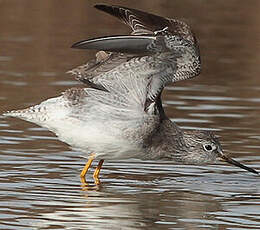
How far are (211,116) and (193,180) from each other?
328cm

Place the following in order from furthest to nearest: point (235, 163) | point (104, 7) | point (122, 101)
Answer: point (235, 163)
point (122, 101)
point (104, 7)

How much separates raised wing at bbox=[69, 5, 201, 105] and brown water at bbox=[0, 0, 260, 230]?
1.11 metres

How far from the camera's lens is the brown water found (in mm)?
10859

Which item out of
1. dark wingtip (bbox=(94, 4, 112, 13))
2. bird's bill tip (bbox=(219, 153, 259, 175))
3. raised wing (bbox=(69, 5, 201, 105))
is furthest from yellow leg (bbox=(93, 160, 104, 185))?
dark wingtip (bbox=(94, 4, 112, 13))

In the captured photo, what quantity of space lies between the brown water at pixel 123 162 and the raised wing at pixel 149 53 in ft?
3.63

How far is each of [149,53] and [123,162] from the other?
2011 millimetres

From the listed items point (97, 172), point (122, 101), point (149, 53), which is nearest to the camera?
point (149, 53)

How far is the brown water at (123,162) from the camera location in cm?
1086

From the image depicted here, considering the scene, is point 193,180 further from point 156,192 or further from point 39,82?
point 39,82

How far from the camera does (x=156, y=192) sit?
11953 mm

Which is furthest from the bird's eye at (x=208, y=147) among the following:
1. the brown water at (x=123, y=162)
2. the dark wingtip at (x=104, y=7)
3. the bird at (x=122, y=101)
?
the dark wingtip at (x=104, y=7)

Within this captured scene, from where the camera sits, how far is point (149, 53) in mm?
11789

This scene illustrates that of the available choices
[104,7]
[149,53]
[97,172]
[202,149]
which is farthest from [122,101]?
[202,149]

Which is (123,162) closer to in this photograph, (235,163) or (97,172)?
(97,172)
